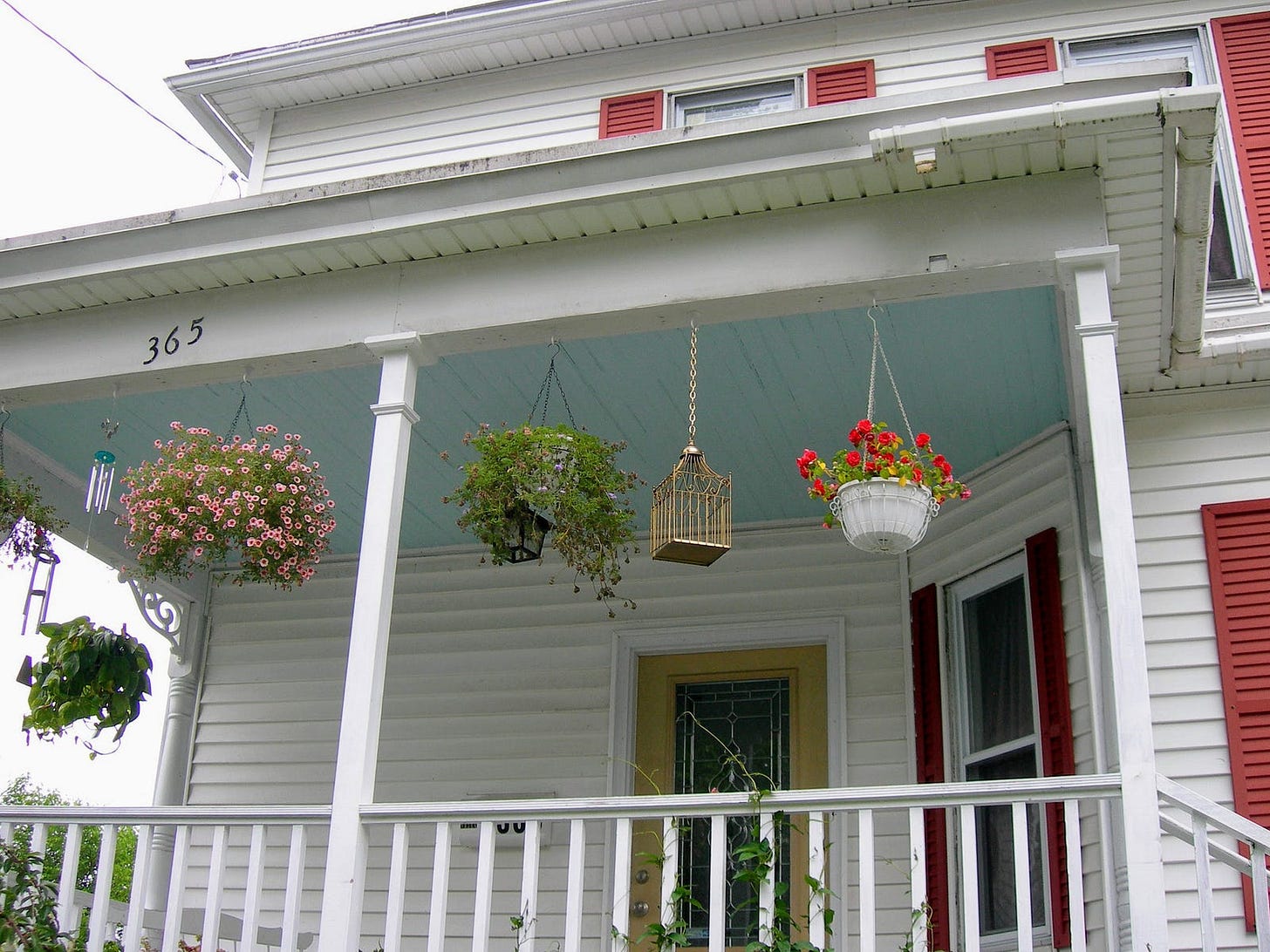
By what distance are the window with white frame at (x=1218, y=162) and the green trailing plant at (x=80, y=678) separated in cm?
485

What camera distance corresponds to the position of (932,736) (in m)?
5.34

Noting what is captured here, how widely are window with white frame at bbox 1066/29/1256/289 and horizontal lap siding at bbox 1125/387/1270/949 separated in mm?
681

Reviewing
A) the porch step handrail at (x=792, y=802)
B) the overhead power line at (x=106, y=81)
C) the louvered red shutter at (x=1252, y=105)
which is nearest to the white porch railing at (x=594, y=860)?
the porch step handrail at (x=792, y=802)

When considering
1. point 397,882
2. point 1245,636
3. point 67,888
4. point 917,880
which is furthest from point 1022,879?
point 67,888

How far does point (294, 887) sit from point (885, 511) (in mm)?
2165

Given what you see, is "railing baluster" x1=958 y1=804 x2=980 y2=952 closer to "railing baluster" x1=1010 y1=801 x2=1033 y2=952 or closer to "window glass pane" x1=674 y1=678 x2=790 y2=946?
"railing baluster" x1=1010 y1=801 x2=1033 y2=952

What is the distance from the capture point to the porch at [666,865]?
3.33m

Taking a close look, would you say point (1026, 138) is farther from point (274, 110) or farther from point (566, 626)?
point (274, 110)

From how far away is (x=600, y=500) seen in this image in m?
4.26

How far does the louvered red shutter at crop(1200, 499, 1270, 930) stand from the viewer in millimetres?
4469

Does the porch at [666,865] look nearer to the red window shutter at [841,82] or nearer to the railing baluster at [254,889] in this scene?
the railing baluster at [254,889]

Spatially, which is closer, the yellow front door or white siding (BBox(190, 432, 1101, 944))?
the yellow front door

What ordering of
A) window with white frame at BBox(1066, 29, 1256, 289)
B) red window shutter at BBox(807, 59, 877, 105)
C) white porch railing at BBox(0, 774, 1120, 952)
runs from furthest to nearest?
red window shutter at BBox(807, 59, 877, 105)
window with white frame at BBox(1066, 29, 1256, 289)
white porch railing at BBox(0, 774, 1120, 952)

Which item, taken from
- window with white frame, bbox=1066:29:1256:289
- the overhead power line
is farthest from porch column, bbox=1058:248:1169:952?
the overhead power line
